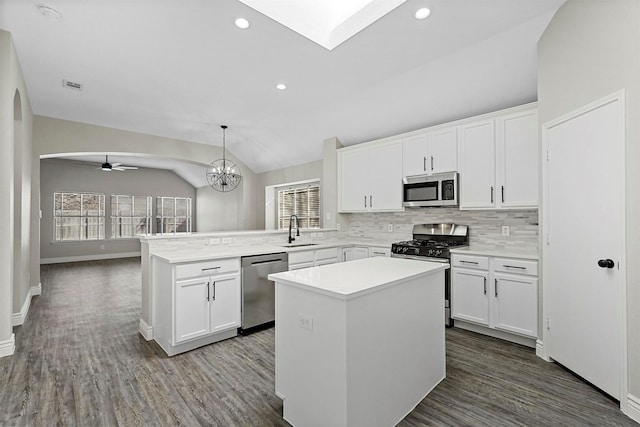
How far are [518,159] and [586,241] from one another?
124 cm

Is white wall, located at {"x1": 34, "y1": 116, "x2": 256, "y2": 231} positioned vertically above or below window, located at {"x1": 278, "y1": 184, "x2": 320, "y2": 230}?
above

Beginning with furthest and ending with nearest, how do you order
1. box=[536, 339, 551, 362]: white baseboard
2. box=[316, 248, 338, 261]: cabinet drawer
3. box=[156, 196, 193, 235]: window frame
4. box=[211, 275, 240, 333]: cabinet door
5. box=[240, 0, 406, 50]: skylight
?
box=[156, 196, 193, 235]: window frame
box=[316, 248, 338, 261]: cabinet drawer
box=[211, 275, 240, 333]: cabinet door
box=[536, 339, 551, 362]: white baseboard
box=[240, 0, 406, 50]: skylight

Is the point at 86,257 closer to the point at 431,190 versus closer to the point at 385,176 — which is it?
the point at 385,176

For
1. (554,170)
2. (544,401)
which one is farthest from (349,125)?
(544,401)

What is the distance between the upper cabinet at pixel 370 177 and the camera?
456 centimetres

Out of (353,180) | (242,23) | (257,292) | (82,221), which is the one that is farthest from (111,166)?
(242,23)

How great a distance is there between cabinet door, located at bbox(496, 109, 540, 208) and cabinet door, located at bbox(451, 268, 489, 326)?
87cm

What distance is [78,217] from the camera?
9.25 metres

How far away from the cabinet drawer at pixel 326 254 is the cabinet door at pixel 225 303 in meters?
1.34

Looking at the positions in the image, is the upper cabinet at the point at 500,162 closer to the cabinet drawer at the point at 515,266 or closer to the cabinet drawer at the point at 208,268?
the cabinet drawer at the point at 515,266

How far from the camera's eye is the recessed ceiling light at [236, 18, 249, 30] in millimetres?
2641

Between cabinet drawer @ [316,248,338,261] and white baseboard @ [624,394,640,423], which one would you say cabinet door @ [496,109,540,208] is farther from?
cabinet drawer @ [316,248,338,261]

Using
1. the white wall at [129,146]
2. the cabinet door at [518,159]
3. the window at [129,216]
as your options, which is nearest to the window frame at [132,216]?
the window at [129,216]

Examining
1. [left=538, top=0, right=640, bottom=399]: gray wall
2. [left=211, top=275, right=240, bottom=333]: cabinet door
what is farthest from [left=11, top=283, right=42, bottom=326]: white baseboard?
[left=538, top=0, right=640, bottom=399]: gray wall
